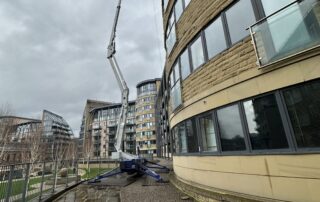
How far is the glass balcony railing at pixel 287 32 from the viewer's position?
13.0 ft

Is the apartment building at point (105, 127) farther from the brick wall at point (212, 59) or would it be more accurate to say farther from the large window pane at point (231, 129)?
the large window pane at point (231, 129)

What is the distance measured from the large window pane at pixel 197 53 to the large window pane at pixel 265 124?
2976 millimetres

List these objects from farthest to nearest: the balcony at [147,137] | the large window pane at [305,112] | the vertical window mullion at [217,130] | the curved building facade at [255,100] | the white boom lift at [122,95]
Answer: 1. the balcony at [147,137]
2. the white boom lift at [122,95]
3. the vertical window mullion at [217,130]
4. the curved building facade at [255,100]
5. the large window pane at [305,112]

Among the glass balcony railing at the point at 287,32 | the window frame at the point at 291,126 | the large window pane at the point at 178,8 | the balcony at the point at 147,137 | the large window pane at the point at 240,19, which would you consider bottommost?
the window frame at the point at 291,126

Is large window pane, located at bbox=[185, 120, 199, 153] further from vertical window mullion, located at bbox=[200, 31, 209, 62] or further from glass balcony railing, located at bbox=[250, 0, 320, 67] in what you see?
glass balcony railing, located at bbox=[250, 0, 320, 67]

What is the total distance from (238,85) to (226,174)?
8.56 feet

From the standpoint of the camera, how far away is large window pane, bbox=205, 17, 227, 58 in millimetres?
6570

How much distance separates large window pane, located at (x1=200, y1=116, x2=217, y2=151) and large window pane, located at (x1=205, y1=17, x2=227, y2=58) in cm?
235

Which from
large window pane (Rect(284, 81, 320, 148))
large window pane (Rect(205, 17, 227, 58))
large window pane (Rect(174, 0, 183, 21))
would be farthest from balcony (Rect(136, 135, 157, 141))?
large window pane (Rect(284, 81, 320, 148))

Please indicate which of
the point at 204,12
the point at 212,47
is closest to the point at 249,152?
the point at 212,47

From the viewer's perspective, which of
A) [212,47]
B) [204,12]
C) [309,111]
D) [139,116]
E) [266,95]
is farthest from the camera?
[139,116]

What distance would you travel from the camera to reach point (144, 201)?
7.23m

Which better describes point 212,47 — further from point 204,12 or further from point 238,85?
point 238,85

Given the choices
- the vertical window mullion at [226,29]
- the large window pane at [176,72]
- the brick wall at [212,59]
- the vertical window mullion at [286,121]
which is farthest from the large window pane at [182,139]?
the vertical window mullion at [286,121]
